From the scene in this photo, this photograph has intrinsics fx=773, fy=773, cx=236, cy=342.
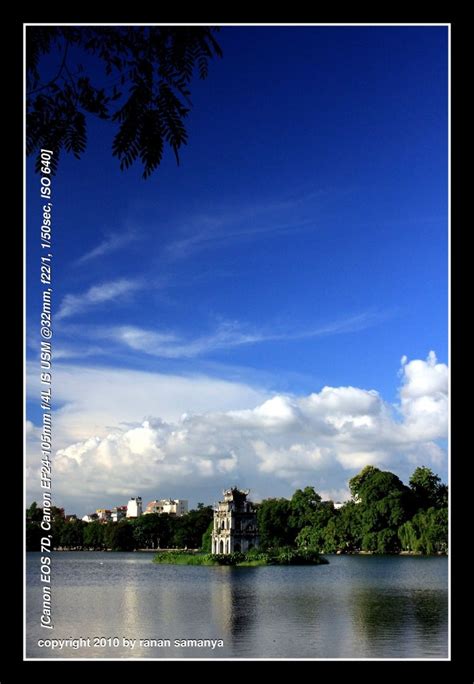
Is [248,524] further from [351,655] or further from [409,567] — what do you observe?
[351,655]

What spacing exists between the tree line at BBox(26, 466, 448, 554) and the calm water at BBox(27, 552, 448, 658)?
7.89m

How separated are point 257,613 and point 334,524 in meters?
21.2

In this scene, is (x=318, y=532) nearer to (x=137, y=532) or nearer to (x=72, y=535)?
(x=137, y=532)

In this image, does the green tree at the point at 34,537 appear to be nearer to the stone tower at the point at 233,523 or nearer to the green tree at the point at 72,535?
the stone tower at the point at 233,523

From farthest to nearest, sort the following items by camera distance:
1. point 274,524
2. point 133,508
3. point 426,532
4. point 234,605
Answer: point 133,508 → point 274,524 → point 426,532 → point 234,605

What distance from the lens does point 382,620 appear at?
1202 cm

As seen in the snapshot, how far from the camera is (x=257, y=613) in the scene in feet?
42.8

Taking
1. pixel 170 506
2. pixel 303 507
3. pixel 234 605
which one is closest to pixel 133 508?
pixel 170 506

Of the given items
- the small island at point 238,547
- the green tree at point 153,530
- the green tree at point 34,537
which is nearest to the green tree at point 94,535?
the green tree at point 153,530

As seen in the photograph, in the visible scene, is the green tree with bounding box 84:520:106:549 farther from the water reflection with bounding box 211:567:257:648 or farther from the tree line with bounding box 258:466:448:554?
the water reflection with bounding box 211:567:257:648

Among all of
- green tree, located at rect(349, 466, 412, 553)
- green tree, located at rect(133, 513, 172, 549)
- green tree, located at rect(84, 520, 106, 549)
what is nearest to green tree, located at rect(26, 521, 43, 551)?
green tree, located at rect(84, 520, 106, 549)

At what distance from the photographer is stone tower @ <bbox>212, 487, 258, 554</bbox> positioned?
94.0 ft
